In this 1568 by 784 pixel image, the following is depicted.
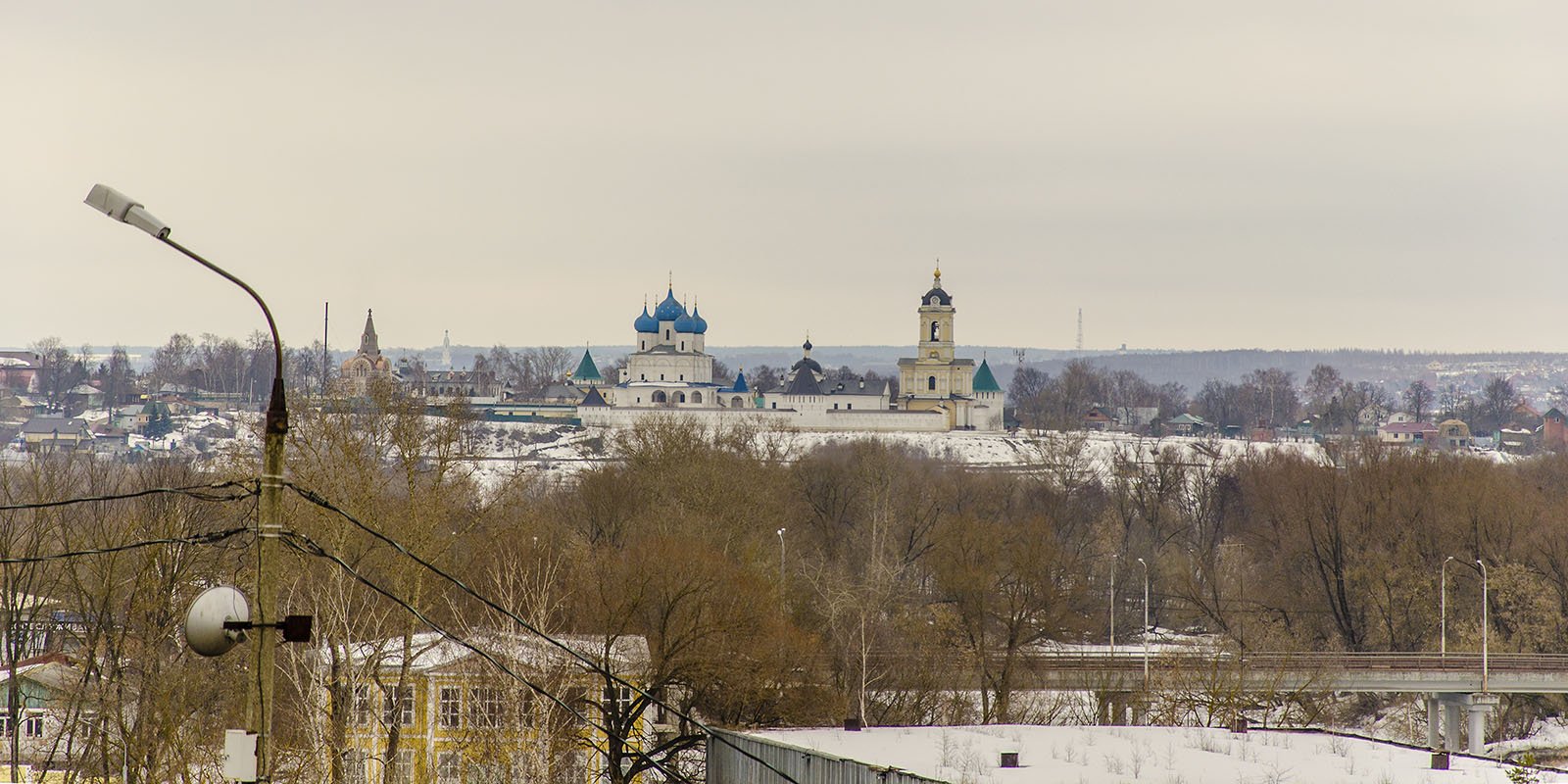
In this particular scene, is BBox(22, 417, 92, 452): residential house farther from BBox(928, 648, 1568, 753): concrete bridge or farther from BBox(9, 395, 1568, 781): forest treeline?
BBox(928, 648, 1568, 753): concrete bridge

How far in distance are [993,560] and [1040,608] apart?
4.25 m

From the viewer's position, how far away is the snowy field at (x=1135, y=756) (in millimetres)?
28391

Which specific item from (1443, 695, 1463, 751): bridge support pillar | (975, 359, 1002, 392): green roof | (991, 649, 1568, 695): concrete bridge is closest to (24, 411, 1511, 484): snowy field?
(975, 359, 1002, 392): green roof

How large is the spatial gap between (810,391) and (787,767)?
151m

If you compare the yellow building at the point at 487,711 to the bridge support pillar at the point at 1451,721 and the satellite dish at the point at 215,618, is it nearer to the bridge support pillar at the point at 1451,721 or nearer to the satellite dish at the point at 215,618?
the satellite dish at the point at 215,618

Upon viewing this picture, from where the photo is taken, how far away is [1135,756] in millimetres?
29734

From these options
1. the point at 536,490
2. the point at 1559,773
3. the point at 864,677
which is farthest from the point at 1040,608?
the point at 536,490

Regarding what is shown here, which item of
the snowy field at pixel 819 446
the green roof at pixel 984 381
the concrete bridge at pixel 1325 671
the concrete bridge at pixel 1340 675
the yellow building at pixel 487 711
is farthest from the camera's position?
the green roof at pixel 984 381

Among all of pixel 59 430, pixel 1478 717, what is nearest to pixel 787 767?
pixel 1478 717

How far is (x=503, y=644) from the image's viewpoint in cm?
3061

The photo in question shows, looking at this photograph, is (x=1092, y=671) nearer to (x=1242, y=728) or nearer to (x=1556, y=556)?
(x=1242, y=728)

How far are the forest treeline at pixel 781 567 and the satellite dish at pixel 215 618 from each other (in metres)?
1.59

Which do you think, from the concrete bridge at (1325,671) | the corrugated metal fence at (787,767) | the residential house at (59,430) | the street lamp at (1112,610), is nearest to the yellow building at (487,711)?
the corrugated metal fence at (787,767)

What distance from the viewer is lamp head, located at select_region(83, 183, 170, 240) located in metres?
11.5
